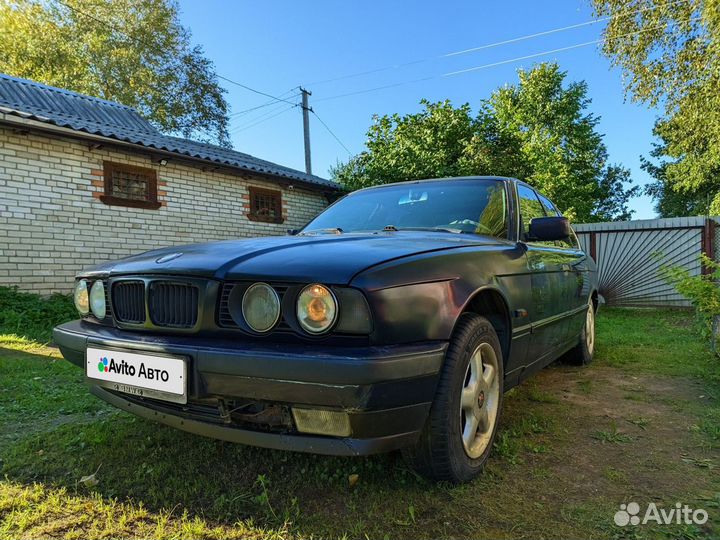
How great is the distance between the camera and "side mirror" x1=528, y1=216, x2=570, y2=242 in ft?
8.34

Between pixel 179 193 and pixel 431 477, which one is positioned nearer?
pixel 431 477

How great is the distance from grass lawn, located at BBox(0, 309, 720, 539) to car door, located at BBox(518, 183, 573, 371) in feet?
1.36

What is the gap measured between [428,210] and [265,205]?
304 inches

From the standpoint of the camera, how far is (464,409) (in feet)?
6.20

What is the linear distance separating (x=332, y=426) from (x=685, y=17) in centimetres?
1126

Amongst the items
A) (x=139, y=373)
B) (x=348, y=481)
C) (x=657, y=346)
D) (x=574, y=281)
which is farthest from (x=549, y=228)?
(x=657, y=346)

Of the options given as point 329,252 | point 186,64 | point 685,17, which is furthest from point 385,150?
point 186,64

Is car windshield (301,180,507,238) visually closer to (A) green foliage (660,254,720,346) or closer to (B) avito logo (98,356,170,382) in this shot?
(B) avito logo (98,356,170,382)

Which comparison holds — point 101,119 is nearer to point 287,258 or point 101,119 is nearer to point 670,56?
point 287,258

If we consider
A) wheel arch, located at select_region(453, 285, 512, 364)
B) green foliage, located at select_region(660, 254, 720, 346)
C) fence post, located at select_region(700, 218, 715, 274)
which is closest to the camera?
wheel arch, located at select_region(453, 285, 512, 364)

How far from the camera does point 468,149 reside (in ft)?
38.2

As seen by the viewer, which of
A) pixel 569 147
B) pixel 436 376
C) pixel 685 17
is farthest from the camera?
pixel 569 147

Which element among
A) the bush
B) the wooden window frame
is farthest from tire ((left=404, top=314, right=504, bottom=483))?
the wooden window frame

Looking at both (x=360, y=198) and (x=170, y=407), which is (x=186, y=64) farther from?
(x=170, y=407)
